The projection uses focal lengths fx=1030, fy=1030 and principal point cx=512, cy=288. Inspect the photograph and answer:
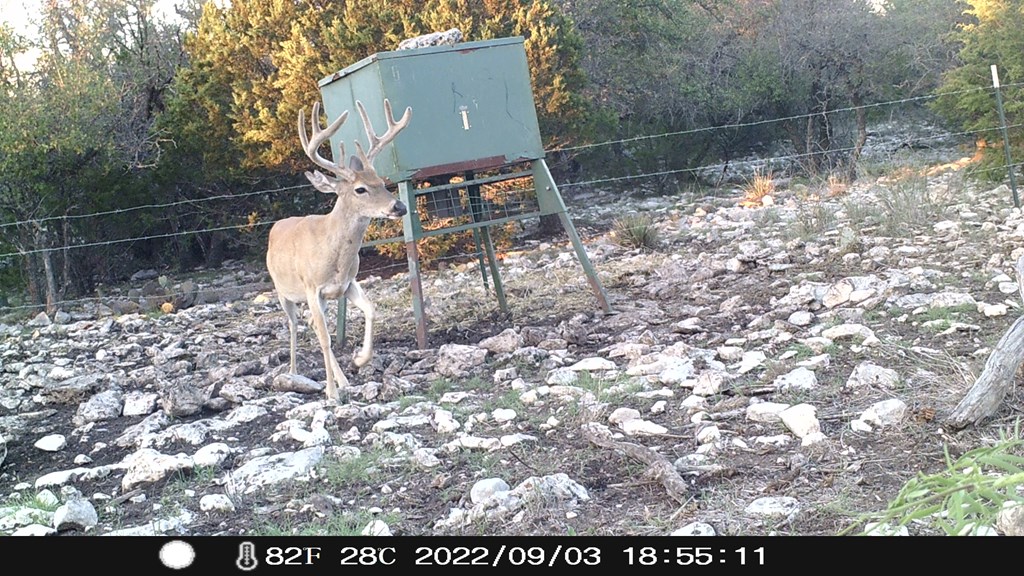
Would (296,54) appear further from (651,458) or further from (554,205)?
(651,458)

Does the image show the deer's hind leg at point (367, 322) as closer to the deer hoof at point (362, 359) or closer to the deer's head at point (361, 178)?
the deer hoof at point (362, 359)

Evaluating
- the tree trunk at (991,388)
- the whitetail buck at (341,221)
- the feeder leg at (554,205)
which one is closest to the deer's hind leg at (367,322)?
the whitetail buck at (341,221)

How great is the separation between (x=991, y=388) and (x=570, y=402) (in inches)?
82.6

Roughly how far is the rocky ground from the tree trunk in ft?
0.19

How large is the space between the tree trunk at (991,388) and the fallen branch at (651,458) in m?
1.17

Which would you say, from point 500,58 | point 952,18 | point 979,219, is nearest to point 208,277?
point 500,58

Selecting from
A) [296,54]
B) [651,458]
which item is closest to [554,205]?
[651,458]

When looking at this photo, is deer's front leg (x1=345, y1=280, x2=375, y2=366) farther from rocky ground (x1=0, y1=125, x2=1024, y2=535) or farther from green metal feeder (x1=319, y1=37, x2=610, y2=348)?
green metal feeder (x1=319, y1=37, x2=610, y2=348)

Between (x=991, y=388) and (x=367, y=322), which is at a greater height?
(x=367, y=322)

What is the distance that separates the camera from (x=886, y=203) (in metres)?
9.94

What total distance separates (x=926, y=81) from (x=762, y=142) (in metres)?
3.18

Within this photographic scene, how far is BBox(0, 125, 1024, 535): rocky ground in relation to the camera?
406cm

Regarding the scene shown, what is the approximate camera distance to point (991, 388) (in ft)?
13.7

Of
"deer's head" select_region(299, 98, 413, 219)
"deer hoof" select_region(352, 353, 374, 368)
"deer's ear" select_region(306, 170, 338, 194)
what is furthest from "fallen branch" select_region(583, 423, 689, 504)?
"deer's ear" select_region(306, 170, 338, 194)
